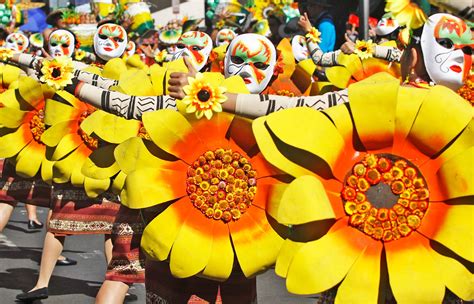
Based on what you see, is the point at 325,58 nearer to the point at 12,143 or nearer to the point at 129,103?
the point at 12,143

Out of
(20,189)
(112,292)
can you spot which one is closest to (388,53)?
(20,189)

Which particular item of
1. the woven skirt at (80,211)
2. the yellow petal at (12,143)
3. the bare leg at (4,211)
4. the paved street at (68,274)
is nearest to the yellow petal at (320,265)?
the woven skirt at (80,211)

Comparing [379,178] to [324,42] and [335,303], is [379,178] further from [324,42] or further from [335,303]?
[324,42]

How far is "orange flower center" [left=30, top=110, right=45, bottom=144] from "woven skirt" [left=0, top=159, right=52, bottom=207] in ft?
3.06

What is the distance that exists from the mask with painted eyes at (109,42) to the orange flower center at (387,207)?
5283 millimetres

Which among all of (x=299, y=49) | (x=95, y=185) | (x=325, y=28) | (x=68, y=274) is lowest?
(x=68, y=274)

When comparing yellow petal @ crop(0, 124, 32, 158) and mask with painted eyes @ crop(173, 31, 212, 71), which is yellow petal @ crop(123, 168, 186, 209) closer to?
yellow petal @ crop(0, 124, 32, 158)

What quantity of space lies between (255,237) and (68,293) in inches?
148

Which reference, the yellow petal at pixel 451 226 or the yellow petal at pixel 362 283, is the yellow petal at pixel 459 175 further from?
the yellow petal at pixel 362 283

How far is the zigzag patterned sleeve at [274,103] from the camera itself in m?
3.44

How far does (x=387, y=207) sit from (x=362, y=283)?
248 mm

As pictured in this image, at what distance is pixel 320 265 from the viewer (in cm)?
309

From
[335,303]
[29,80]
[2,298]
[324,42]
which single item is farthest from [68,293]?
[324,42]

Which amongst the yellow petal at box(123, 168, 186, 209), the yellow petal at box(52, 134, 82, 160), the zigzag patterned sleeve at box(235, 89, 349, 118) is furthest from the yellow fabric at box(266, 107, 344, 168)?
the yellow petal at box(52, 134, 82, 160)
